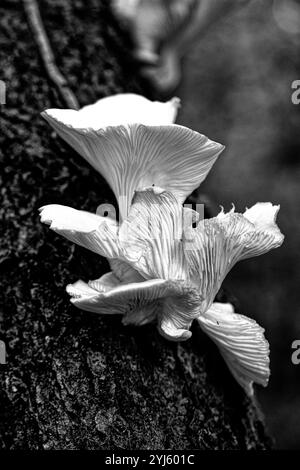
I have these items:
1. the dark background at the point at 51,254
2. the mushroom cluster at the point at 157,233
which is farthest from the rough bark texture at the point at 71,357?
the mushroom cluster at the point at 157,233

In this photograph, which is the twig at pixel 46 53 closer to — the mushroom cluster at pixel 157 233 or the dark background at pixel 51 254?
the dark background at pixel 51 254

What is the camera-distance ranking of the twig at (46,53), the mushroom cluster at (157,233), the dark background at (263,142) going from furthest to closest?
the dark background at (263,142) < the twig at (46,53) < the mushroom cluster at (157,233)

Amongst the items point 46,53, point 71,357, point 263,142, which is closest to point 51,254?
point 71,357

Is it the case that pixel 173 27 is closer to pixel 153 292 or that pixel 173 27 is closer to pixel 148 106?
pixel 148 106

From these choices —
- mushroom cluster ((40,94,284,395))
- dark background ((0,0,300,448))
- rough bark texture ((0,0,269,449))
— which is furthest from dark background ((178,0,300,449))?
mushroom cluster ((40,94,284,395))

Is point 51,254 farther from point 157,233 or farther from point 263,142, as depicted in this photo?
point 263,142

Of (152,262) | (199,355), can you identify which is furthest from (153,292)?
(199,355)
